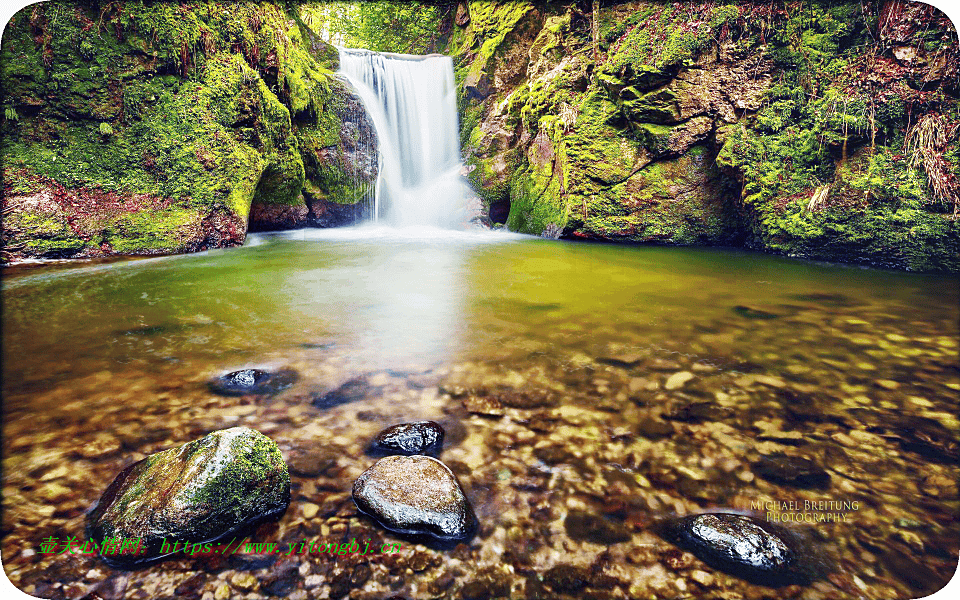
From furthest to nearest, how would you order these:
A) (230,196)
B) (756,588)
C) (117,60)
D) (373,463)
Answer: (230,196)
(117,60)
(373,463)
(756,588)

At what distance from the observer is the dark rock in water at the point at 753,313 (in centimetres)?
413

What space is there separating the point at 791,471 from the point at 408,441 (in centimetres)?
183

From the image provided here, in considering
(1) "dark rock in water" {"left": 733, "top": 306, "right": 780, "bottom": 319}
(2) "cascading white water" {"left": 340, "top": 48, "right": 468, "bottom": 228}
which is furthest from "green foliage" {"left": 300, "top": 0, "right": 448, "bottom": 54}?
(1) "dark rock in water" {"left": 733, "top": 306, "right": 780, "bottom": 319}

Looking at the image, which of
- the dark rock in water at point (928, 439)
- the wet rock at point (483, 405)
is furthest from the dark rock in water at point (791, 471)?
the wet rock at point (483, 405)

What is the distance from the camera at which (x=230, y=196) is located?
8.45 metres

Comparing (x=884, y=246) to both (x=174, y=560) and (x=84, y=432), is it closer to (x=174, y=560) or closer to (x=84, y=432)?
(x=174, y=560)

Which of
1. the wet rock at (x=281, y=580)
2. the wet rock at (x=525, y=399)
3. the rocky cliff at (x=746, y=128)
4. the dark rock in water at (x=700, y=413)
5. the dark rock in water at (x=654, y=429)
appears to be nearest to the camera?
the wet rock at (x=281, y=580)

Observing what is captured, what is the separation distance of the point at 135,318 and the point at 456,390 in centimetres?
344

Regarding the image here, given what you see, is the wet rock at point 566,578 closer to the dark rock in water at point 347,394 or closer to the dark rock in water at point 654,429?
the dark rock in water at point 654,429

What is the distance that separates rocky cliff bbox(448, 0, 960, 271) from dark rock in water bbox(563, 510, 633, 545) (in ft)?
25.0

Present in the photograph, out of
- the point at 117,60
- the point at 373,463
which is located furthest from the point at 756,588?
the point at 117,60

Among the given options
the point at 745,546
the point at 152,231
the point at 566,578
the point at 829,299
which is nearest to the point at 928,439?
the point at 745,546

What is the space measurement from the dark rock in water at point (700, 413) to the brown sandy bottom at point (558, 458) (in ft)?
0.04

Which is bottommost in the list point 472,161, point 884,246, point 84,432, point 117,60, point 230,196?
point 84,432
